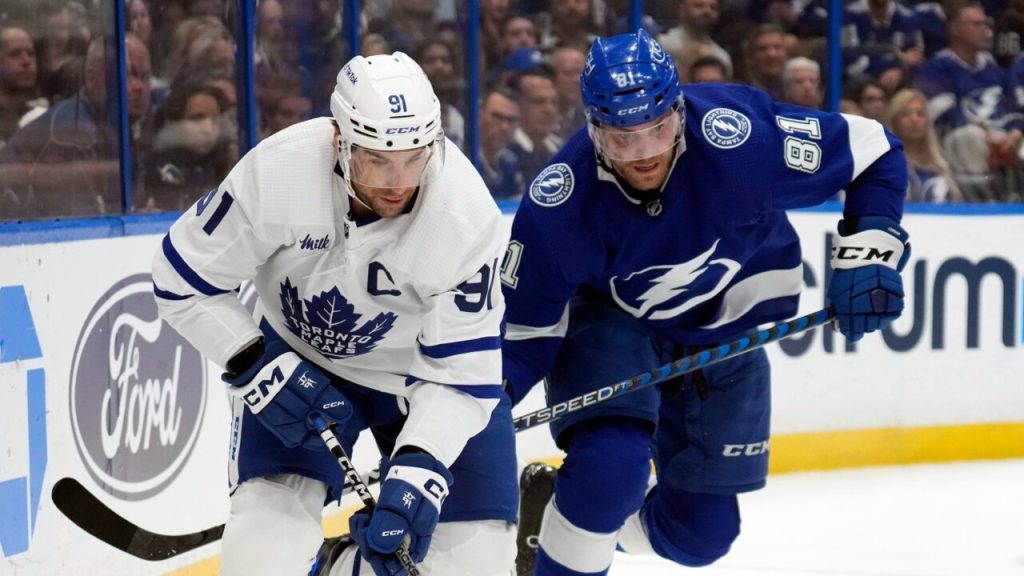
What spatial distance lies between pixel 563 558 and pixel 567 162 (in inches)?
30.8

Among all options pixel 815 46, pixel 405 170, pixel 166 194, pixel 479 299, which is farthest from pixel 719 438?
pixel 815 46

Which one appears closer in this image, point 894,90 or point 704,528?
point 704,528

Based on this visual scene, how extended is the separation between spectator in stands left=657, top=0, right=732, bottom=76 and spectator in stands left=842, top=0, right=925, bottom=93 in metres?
0.48

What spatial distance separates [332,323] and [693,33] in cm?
329

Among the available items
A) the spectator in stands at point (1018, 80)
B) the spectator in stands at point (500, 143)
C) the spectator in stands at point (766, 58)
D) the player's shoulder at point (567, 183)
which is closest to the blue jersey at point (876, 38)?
the spectator in stands at point (766, 58)

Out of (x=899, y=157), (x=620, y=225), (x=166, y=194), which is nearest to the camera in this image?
(x=620, y=225)

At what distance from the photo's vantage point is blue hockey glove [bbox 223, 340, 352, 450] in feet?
8.66

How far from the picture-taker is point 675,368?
3.37m

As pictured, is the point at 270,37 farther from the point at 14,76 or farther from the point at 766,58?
the point at 766,58

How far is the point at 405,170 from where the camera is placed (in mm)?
2502

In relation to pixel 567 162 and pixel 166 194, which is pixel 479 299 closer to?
pixel 567 162

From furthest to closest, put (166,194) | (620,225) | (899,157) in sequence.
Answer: (166,194) → (899,157) → (620,225)

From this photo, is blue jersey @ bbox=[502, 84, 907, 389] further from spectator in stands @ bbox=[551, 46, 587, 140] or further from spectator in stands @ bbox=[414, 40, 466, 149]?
spectator in stands @ bbox=[551, 46, 587, 140]

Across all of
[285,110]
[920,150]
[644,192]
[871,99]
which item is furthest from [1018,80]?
[644,192]
